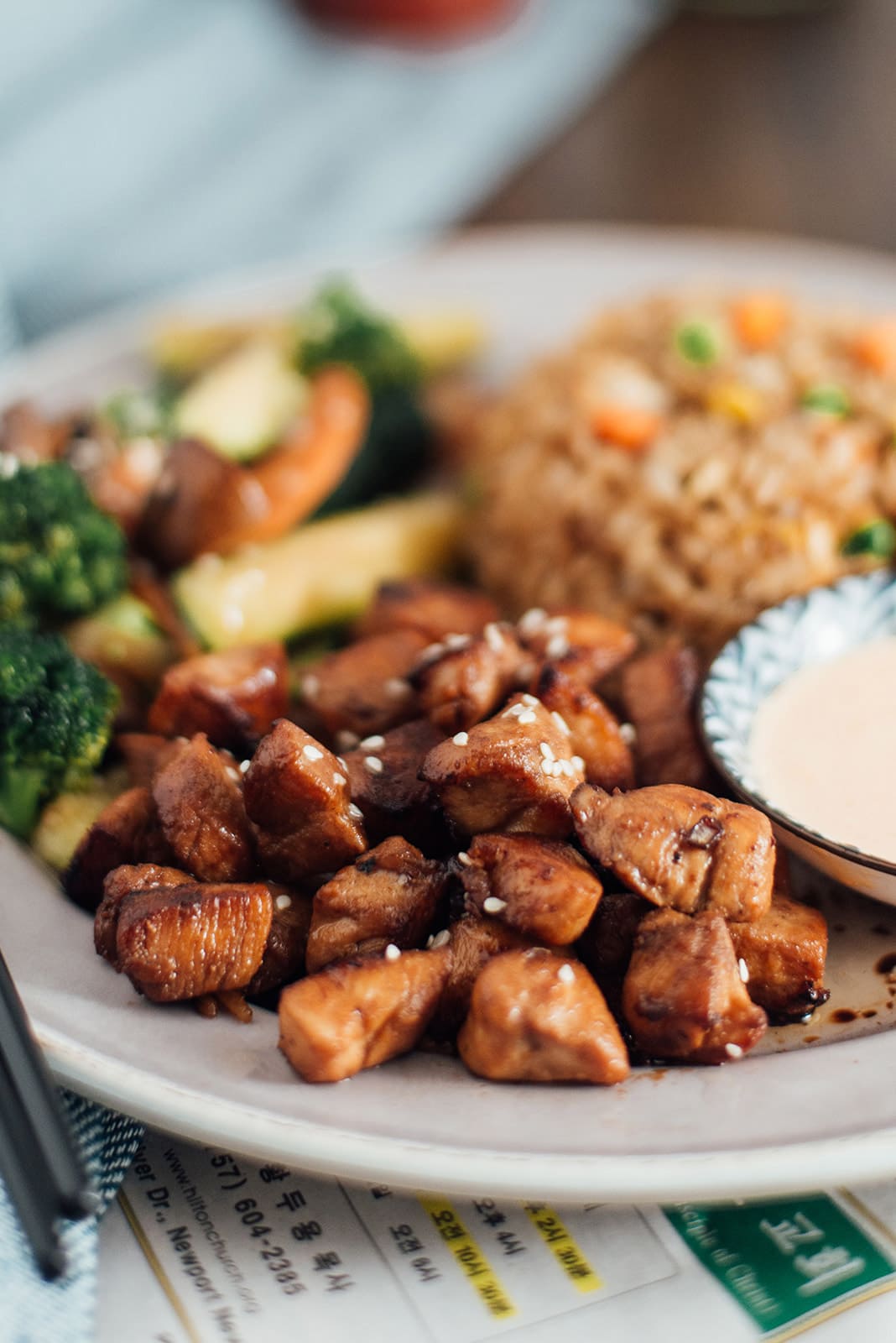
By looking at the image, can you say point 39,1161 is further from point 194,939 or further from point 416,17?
point 416,17

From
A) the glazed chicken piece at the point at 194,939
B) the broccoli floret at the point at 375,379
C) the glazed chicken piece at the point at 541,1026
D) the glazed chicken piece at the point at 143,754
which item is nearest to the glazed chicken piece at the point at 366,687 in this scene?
the glazed chicken piece at the point at 143,754

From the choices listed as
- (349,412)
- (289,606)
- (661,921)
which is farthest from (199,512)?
(661,921)

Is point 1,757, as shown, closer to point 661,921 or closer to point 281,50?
point 661,921

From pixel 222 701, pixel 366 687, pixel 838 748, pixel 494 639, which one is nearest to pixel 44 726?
pixel 222 701

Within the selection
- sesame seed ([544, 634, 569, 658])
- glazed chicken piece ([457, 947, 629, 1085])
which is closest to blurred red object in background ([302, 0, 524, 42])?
sesame seed ([544, 634, 569, 658])

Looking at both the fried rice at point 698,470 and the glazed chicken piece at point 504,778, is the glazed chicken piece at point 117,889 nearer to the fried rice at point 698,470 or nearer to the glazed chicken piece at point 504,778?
the glazed chicken piece at point 504,778
